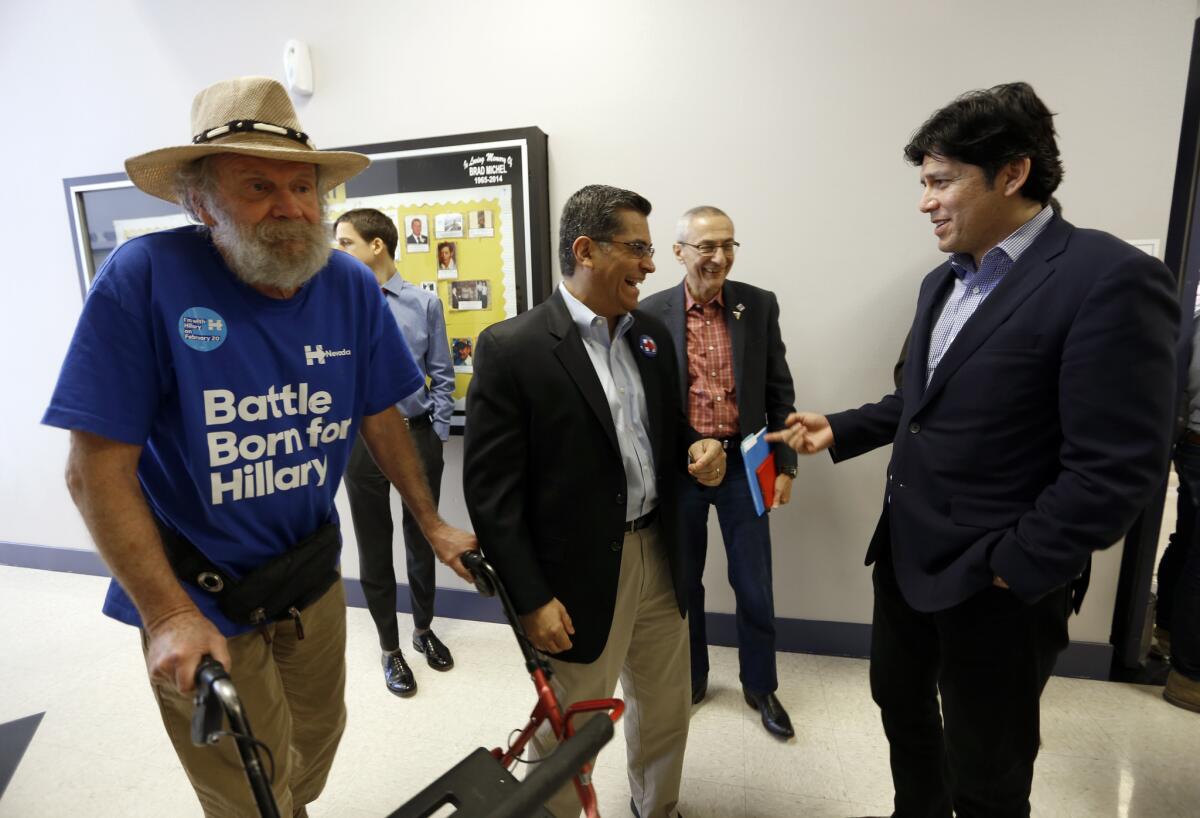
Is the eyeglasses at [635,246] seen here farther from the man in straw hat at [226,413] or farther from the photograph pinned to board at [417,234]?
the photograph pinned to board at [417,234]

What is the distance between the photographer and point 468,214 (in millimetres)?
2678

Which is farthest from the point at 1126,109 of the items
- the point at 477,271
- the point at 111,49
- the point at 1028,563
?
the point at 111,49

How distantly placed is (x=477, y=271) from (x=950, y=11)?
2.10 metres

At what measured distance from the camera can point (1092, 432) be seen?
1059mm

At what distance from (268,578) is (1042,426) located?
1618mm

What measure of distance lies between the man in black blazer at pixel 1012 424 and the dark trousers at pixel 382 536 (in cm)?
192

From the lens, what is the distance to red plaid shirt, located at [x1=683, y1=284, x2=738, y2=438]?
217cm

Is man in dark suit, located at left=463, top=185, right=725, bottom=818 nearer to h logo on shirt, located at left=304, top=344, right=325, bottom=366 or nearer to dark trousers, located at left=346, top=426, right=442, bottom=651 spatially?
h logo on shirt, located at left=304, top=344, right=325, bottom=366

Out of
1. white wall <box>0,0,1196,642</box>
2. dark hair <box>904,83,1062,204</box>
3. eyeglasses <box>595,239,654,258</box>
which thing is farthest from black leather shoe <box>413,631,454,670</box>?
dark hair <box>904,83,1062,204</box>

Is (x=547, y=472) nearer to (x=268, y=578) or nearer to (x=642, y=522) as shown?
(x=642, y=522)

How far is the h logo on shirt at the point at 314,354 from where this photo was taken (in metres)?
1.28

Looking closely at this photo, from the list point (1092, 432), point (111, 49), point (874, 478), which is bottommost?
point (874, 478)

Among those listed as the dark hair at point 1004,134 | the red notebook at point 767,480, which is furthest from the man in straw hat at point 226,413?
the dark hair at point 1004,134

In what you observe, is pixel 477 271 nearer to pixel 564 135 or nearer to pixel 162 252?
pixel 564 135
